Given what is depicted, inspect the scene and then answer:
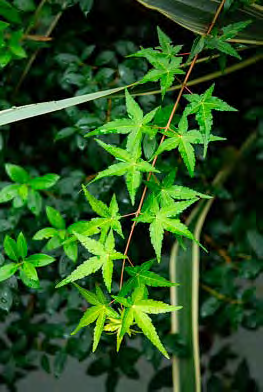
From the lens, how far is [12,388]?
48.4 inches

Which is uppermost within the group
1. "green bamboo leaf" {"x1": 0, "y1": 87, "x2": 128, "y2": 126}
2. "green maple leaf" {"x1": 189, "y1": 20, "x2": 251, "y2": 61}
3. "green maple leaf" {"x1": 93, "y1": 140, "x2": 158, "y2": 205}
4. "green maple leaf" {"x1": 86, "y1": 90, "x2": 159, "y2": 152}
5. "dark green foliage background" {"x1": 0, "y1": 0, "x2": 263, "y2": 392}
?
"green maple leaf" {"x1": 189, "y1": 20, "x2": 251, "y2": 61}

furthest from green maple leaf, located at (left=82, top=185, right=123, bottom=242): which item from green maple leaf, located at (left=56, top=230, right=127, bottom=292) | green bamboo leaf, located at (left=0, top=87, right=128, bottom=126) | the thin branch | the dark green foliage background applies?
the thin branch

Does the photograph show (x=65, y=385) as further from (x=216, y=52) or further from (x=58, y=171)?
(x=216, y=52)

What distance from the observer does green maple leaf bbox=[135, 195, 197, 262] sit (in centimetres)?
69

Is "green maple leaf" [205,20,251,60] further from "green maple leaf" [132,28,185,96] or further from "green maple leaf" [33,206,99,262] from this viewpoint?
"green maple leaf" [33,206,99,262]

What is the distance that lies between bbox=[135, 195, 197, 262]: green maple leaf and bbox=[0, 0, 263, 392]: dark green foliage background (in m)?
0.29

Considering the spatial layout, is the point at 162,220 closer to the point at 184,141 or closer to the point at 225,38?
the point at 184,141

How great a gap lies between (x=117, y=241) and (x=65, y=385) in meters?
0.59

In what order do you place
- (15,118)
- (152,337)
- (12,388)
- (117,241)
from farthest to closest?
(12,388), (117,241), (15,118), (152,337)

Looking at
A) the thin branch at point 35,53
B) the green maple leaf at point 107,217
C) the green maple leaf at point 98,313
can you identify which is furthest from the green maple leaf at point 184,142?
the thin branch at point 35,53

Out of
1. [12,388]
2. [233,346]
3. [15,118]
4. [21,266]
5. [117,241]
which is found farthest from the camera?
[233,346]

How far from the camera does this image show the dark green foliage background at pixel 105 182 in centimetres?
104

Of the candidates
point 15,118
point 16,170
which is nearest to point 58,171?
point 16,170

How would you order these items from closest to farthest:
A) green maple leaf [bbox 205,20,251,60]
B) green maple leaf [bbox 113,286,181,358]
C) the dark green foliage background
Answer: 1. green maple leaf [bbox 113,286,181,358]
2. green maple leaf [bbox 205,20,251,60]
3. the dark green foliage background
